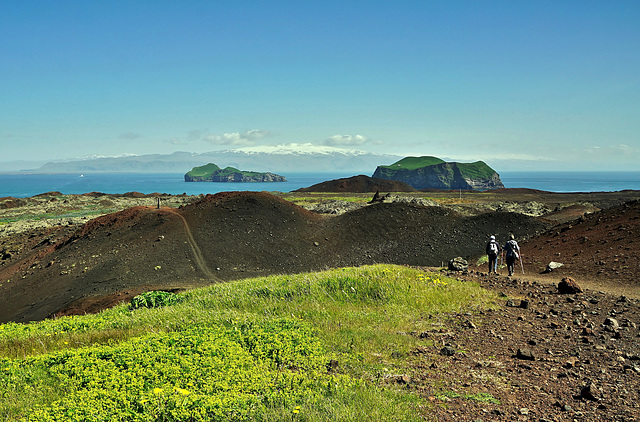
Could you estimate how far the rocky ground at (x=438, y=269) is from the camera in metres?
6.35

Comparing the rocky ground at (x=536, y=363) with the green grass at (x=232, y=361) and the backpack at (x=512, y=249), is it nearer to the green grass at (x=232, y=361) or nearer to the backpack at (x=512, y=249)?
the green grass at (x=232, y=361)

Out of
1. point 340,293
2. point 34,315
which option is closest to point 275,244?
point 34,315

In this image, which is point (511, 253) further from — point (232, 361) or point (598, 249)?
point (232, 361)

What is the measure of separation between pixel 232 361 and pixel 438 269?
1438 centimetres

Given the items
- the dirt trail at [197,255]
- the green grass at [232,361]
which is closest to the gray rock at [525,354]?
the green grass at [232,361]

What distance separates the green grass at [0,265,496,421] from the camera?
5199mm

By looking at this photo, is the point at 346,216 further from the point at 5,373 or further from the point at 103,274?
the point at 5,373

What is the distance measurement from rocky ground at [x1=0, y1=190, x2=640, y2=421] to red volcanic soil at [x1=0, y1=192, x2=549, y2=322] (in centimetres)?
13

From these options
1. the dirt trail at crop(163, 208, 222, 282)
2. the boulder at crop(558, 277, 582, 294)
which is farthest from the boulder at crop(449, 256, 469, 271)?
the dirt trail at crop(163, 208, 222, 282)

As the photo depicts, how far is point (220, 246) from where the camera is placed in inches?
1181

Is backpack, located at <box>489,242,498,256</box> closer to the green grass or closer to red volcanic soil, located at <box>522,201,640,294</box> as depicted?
red volcanic soil, located at <box>522,201,640,294</box>

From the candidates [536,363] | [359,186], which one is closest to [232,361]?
[536,363]

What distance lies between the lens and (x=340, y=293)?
1202 cm

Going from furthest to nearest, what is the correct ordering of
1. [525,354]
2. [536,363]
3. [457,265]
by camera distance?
[457,265]
[525,354]
[536,363]
